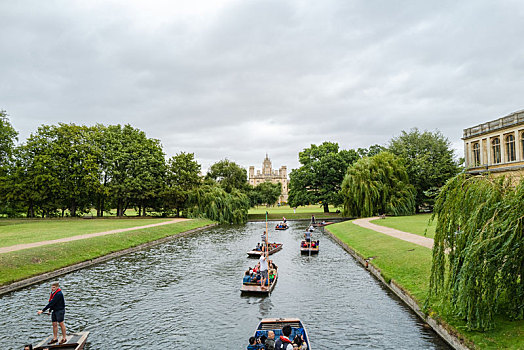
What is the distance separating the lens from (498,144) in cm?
4647

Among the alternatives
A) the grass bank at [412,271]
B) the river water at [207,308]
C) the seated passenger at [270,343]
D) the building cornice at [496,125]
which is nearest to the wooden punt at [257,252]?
the river water at [207,308]

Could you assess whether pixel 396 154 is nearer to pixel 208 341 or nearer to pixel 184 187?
pixel 184 187

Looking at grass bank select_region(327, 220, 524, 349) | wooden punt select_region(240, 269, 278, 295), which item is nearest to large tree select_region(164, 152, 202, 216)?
grass bank select_region(327, 220, 524, 349)

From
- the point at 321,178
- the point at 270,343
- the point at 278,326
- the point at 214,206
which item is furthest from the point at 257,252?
the point at 321,178

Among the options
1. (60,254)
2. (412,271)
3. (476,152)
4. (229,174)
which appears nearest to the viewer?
(412,271)

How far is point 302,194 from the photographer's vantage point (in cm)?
6631

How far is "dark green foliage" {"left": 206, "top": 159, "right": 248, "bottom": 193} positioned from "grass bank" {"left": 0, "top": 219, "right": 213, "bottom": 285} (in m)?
40.4

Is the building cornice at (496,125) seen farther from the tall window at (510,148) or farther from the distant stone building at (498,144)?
the tall window at (510,148)

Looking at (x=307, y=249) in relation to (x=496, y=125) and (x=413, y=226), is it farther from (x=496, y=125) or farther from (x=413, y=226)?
(x=496, y=125)

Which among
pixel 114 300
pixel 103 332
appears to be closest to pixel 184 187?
pixel 114 300

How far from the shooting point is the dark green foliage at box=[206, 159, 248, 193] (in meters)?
75.6

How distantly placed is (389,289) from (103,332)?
40.5 feet

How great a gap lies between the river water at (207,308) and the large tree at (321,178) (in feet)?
140

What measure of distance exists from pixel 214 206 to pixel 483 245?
48.2 metres
